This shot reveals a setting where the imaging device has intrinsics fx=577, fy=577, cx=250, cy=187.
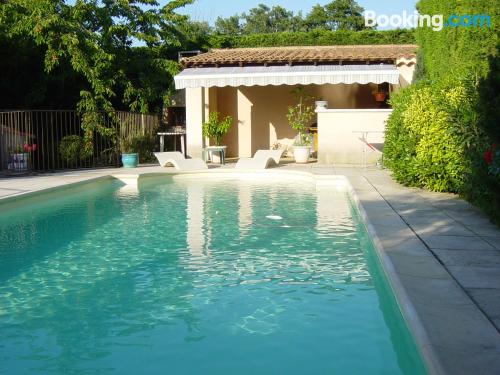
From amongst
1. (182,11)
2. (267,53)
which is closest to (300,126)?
(267,53)

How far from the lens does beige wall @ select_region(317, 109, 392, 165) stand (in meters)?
22.4

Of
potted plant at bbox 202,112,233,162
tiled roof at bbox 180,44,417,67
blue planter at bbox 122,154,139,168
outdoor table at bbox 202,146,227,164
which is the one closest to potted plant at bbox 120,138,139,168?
blue planter at bbox 122,154,139,168

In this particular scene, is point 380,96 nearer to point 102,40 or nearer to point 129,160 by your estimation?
point 129,160

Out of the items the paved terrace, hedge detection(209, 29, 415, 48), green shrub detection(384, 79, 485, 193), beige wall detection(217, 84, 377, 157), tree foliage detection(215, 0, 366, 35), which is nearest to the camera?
the paved terrace

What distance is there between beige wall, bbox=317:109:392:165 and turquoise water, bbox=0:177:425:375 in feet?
31.5

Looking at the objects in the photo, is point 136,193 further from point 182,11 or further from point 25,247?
point 182,11

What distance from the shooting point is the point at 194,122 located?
24594 mm

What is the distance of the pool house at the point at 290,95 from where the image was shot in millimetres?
22375

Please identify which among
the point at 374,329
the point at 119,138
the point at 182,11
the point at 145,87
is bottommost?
the point at 374,329

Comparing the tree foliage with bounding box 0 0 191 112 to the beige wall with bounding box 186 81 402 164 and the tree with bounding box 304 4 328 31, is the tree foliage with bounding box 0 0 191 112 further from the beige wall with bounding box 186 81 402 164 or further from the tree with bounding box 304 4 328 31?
the tree with bounding box 304 4 328 31

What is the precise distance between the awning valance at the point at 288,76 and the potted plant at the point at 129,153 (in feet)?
10.2

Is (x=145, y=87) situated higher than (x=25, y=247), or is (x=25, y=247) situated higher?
(x=145, y=87)

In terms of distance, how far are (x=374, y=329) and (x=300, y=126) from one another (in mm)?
18503

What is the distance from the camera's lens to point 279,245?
396 inches
